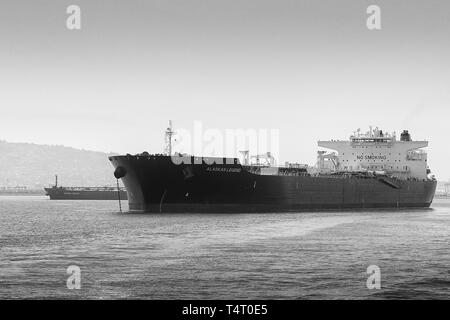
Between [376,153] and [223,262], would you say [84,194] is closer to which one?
[376,153]

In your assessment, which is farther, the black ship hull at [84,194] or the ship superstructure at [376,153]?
the black ship hull at [84,194]

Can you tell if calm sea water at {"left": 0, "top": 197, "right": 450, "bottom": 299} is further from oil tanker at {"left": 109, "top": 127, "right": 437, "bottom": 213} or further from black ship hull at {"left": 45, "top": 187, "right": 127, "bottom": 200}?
black ship hull at {"left": 45, "top": 187, "right": 127, "bottom": 200}

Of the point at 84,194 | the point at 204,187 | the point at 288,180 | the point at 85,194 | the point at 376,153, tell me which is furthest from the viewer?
the point at 84,194

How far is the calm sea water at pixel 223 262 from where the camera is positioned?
18062 millimetres

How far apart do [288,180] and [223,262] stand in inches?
1468

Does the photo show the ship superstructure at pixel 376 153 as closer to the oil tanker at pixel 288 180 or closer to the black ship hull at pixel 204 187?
the oil tanker at pixel 288 180

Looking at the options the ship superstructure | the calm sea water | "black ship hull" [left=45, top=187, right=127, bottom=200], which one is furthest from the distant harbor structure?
the calm sea water

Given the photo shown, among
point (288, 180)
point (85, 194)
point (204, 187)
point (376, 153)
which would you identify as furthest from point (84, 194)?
point (204, 187)

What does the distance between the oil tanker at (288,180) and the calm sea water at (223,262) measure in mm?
14200

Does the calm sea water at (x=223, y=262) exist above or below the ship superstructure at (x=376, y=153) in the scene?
below

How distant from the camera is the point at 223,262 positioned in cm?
2345

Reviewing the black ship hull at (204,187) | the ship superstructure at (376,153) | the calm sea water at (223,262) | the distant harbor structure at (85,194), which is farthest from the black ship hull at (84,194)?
the calm sea water at (223,262)
